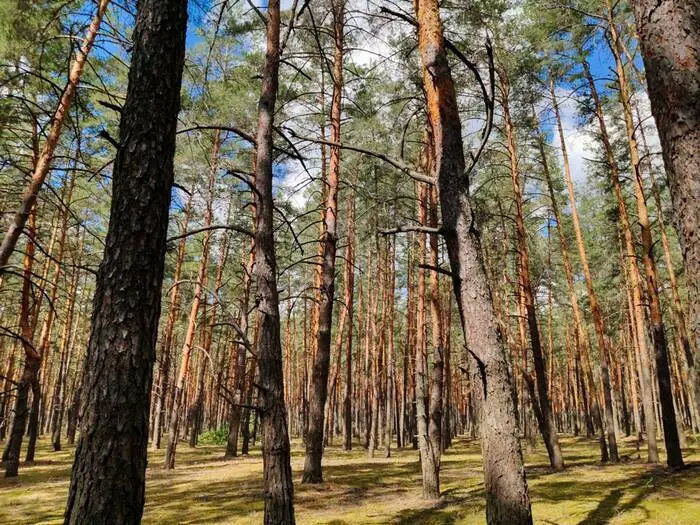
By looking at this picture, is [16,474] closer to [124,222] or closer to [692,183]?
[124,222]

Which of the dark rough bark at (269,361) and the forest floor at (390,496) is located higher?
the dark rough bark at (269,361)

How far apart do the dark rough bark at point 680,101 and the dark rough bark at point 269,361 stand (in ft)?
9.28

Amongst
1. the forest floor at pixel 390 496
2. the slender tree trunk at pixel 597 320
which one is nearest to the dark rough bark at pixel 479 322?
the forest floor at pixel 390 496

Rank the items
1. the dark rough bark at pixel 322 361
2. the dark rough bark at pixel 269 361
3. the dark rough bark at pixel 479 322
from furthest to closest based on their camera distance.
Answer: the dark rough bark at pixel 322 361 → the dark rough bark at pixel 269 361 → the dark rough bark at pixel 479 322

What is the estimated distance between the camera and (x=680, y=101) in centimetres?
247

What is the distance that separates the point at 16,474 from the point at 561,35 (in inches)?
787

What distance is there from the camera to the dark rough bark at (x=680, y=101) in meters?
2.30

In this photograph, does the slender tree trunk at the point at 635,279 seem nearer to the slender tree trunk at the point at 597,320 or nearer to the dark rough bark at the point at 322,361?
the slender tree trunk at the point at 597,320

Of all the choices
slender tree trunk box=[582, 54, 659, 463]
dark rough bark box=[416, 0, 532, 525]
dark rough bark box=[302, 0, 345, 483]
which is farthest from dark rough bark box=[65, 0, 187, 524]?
slender tree trunk box=[582, 54, 659, 463]

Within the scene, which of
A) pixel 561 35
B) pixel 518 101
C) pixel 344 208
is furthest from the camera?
pixel 344 208

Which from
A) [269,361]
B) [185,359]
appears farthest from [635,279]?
[185,359]

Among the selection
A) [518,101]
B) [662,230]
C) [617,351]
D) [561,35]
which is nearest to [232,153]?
[518,101]

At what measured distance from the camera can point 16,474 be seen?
12438 mm

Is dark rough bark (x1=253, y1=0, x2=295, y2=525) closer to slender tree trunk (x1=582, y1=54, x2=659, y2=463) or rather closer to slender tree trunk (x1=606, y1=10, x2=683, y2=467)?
slender tree trunk (x1=606, y1=10, x2=683, y2=467)
